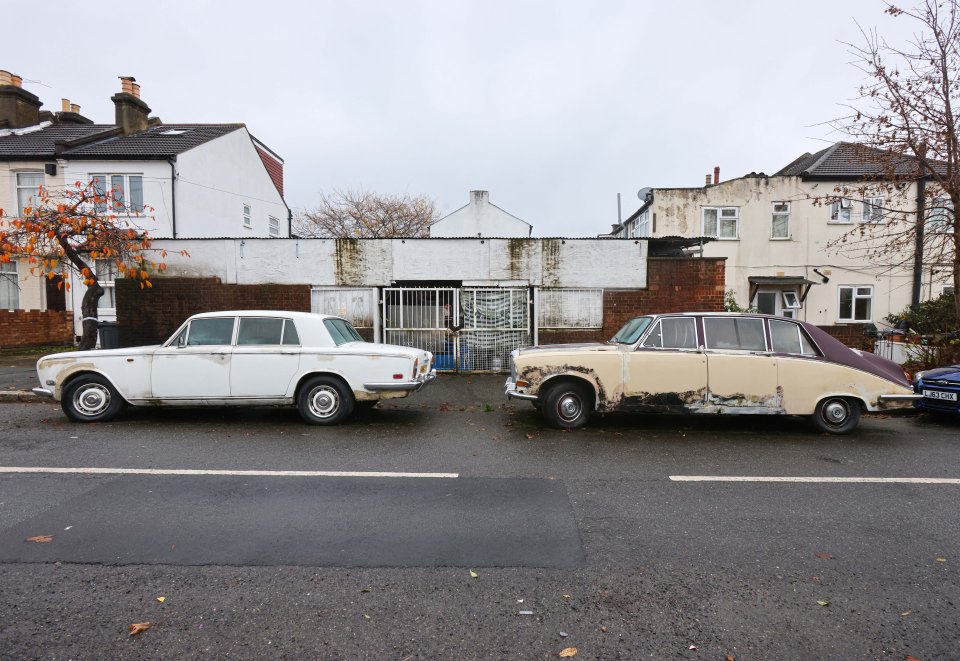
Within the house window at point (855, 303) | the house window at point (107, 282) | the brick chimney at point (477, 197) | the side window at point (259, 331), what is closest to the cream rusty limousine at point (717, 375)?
the side window at point (259, 331)

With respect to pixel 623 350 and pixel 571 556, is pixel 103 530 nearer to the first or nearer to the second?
pixel 571 556

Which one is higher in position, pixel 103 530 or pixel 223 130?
pixel 223 130

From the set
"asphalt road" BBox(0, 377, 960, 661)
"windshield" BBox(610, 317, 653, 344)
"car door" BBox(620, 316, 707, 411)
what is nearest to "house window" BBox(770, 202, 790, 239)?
"windshield" BBox(610, 317, 653, 344)

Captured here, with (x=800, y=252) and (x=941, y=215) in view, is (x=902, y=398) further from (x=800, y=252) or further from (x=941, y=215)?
(x=800, y=252)

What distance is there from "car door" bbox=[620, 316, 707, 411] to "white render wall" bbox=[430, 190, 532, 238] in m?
19.0

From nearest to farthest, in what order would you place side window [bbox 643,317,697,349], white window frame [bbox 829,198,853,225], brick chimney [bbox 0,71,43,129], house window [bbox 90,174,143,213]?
side window [bbox 643,317,697,349], house window [bbox 90,174,143,213], white window frame [bbox 829,198,853,225], brick chimney [bbox 0,71,43,129]

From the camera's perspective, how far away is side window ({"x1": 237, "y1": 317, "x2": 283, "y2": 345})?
7.58m

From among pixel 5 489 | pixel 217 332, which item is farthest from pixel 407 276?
pixel 5 489

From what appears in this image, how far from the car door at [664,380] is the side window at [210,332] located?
18.5 feet

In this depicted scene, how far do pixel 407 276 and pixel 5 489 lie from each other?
9199mm

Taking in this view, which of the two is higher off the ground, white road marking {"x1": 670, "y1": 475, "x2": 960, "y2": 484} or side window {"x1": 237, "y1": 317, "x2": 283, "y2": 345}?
side window {"x1": 237, "y1": 317, "x2": 283, "y2": 345}

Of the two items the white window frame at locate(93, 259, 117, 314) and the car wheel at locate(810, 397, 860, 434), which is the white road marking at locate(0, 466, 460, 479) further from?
the white window frame at locate(93, 259, 117, 314)

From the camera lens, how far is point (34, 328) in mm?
17094

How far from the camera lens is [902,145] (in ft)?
34.6
